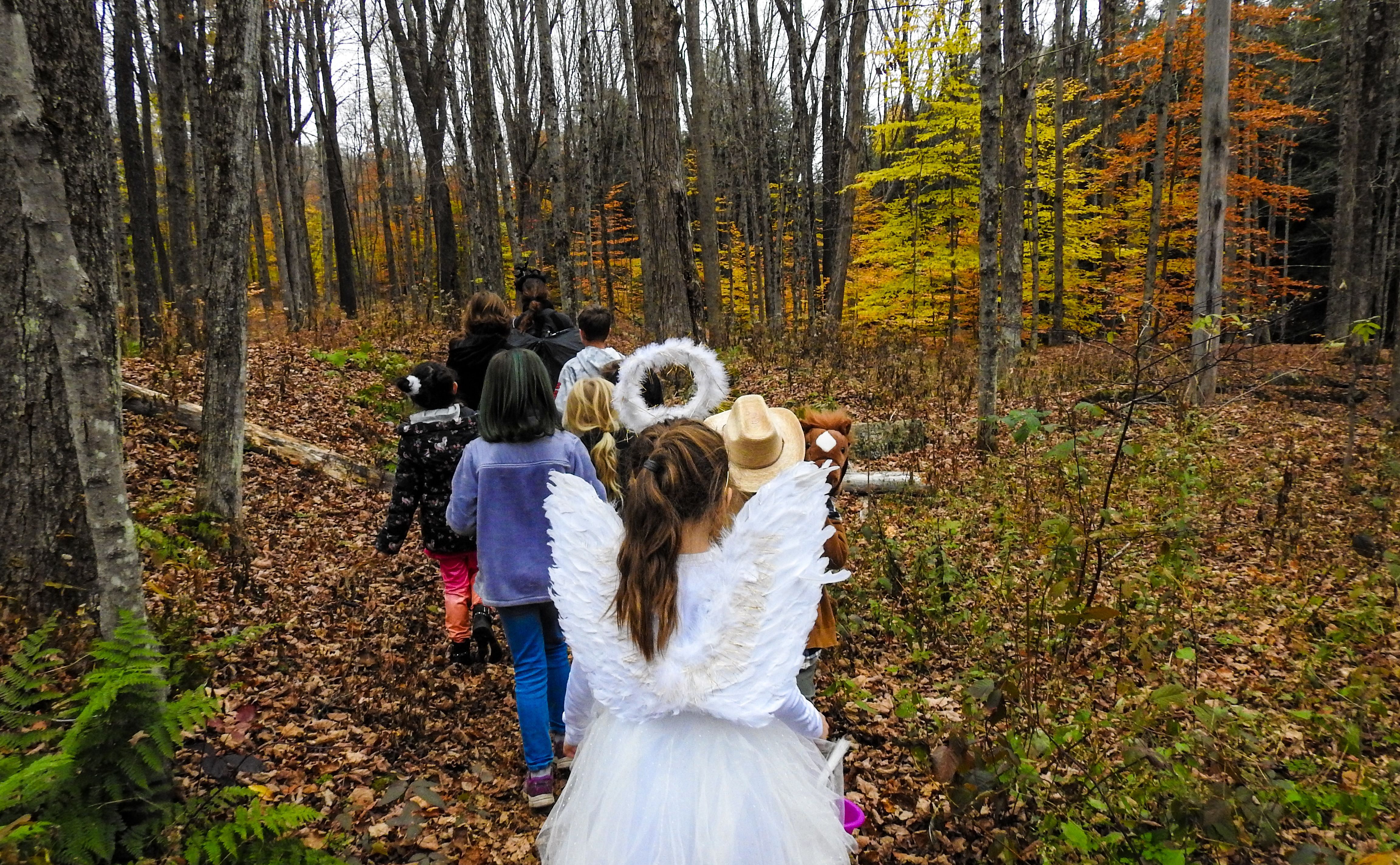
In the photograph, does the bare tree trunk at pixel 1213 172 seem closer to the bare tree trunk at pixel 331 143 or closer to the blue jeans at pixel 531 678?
the blue jeans at pixel 531 678

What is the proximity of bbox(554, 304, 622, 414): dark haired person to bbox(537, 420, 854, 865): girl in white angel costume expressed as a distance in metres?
3.60

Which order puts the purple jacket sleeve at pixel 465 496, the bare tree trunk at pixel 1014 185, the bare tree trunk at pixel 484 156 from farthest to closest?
the bare tree trunk at pixel 484 156 → the bare tree trunk at pixel 1014 185 → the purple jacket sleeve at pixel 465 496

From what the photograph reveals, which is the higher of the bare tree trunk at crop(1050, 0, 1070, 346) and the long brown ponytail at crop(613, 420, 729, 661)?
the bare tree trunk at crop(1050, 0, 1070, 346)

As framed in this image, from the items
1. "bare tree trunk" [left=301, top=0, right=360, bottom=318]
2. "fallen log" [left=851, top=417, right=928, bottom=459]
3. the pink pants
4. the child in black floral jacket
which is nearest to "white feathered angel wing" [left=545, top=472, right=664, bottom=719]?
the child in black floral jacket

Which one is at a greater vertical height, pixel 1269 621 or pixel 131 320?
pixel 131 320

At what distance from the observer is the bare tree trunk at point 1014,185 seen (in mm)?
12047

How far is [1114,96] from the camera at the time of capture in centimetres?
1970

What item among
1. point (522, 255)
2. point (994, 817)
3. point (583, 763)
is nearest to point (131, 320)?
point (522, 255)

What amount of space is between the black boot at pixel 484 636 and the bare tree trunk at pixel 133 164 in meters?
11.5

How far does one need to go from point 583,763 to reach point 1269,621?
5368 millimetres

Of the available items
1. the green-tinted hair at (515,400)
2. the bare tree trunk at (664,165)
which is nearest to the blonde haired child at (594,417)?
the green-tinted hair at (515,400)

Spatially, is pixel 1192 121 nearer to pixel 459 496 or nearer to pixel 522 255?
pixel 522 255

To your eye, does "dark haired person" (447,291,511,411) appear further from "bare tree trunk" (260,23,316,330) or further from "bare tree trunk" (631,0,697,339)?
"bare tree trunk" (260,23,316,330)

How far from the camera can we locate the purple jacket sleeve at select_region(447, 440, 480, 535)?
12.1ft
